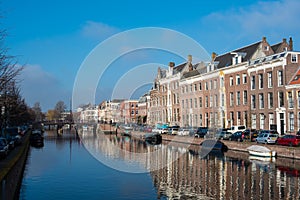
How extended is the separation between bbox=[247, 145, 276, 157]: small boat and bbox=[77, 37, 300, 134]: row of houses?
1104 centimetres

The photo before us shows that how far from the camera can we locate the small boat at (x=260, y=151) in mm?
36766

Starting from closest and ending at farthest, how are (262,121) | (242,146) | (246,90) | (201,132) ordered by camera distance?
(242,146)
(262,121)
(201,132)
(246,90)

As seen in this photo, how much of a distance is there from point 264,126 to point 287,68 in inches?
373

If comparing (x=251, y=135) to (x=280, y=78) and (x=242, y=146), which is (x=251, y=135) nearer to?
(x=242, y=146)

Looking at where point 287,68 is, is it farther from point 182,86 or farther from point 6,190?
point 6,190

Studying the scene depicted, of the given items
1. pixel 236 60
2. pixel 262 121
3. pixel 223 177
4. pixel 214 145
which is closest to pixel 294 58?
pixel 262 121

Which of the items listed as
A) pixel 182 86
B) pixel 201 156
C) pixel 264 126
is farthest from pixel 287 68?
pixel 182 86

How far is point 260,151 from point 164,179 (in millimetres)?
14906

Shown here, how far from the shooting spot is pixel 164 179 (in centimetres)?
2706

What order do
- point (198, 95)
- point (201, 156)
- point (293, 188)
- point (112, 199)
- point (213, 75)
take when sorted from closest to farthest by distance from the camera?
point (112, 199), point (293, 188), point (201, 156), point (213, 75), point (198, 95)

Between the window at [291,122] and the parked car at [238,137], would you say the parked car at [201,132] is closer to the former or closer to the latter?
the parked car at [238,137]

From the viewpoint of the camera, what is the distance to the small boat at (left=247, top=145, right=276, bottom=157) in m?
36.8

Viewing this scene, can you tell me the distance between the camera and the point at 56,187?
81.6 ft

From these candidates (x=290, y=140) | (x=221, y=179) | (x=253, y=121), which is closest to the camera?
(x=221, y=179)
